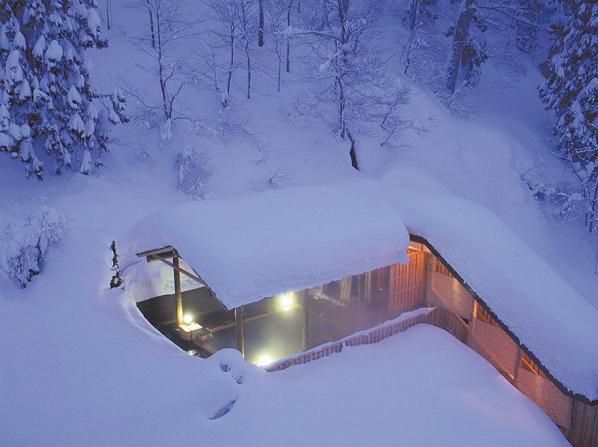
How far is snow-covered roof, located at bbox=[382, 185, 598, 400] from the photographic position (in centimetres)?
1125

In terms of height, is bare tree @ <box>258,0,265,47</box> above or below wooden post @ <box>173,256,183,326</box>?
above

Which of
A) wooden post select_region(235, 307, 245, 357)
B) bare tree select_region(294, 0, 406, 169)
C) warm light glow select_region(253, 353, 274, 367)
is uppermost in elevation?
bare tree select_region(294, 0, 406, 169)

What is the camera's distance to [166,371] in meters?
10.9

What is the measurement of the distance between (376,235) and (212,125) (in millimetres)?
13639

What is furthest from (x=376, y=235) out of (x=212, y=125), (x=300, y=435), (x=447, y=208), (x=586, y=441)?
(x=212, y=125)

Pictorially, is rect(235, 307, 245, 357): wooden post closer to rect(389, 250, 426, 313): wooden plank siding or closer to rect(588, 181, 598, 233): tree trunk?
rect(389, 250, 426, 313): wooden plank siding

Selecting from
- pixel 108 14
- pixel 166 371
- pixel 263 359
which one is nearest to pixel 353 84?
pixel 108 14

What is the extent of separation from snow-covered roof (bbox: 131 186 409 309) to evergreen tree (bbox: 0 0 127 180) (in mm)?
6736

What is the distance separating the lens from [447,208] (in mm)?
14789

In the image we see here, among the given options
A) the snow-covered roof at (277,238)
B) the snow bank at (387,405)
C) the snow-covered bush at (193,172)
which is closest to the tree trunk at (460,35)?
the snow-covered bush at (193,172)

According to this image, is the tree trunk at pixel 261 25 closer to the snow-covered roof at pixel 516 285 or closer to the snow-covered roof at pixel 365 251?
the snow-covered roof at pixel 365 251

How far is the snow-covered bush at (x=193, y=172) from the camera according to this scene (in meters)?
20.9

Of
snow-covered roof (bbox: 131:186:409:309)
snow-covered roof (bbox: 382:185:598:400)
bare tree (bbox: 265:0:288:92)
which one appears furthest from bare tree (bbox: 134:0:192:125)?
snow-covered roof (bbox: 382:185:598:400)

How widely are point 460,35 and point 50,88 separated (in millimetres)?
22526
